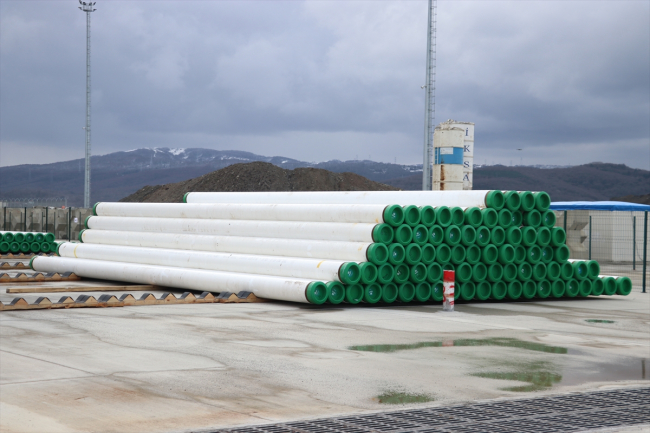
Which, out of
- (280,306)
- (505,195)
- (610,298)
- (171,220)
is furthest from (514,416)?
(171,220)

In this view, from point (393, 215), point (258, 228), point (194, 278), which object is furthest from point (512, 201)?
point (194, 278)

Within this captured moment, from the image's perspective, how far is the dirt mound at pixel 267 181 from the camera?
215ft

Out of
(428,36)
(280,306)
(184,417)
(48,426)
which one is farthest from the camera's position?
(428,36)

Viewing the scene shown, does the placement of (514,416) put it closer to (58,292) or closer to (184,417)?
(184,417)

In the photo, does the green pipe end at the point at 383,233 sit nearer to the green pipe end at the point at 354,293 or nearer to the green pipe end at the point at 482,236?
the green pipe end at the point at 354,293

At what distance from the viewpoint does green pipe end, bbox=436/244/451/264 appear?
50.2 ft

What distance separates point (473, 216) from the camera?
610 inches

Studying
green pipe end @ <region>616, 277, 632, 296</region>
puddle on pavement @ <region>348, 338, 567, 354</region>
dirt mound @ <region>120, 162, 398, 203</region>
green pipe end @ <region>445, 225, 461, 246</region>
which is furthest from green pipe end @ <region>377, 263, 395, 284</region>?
dirt mound @ <region>120, 162, 398, 203</region>

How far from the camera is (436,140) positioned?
3353 cm

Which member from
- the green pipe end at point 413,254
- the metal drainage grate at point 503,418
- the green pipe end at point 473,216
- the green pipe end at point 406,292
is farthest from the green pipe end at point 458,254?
the metal drainage grate at point 503,418

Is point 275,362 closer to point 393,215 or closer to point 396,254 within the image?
point 396,254

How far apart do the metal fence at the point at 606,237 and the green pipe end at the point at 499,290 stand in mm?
15304

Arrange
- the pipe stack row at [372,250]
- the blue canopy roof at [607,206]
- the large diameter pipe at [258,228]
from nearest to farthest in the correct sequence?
1. the pipe stack row at [372,250]
2. the large diameter pipe at [258,228]
3. the blue canopy roof at [607,206]

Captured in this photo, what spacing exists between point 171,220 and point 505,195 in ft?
27.3
